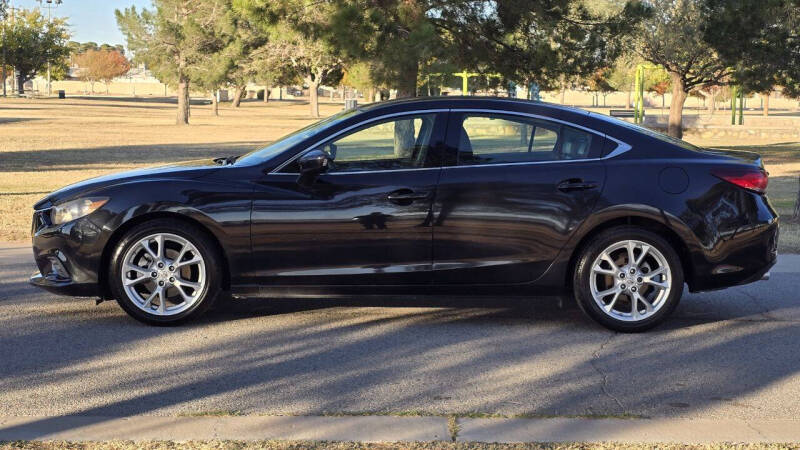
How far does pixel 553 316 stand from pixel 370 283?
151cm

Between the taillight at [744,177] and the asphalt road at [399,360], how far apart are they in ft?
3.30

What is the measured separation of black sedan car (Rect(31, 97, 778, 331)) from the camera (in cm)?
695

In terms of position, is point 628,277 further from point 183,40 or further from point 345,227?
point 183,40

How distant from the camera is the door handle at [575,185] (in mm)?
6984

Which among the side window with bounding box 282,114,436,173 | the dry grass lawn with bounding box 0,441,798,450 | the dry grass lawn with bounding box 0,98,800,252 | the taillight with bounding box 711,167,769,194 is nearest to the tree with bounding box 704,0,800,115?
the dry grass lawn with bounding box 0,98,800,252

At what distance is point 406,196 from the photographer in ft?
22.7

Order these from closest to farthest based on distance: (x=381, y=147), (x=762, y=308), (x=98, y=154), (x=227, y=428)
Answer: (x=227, y=428) < (x=381, y=147) < (x=762, y=308) < (x=98, y=154)

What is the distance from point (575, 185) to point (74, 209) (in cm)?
335

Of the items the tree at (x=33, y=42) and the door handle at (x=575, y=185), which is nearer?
the door handle at (x=575, y=185)

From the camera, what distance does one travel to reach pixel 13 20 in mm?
101875

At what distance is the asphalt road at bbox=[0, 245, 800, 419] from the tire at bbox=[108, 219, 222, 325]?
0.49 ft

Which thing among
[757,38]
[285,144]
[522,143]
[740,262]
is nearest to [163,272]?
[285,144]

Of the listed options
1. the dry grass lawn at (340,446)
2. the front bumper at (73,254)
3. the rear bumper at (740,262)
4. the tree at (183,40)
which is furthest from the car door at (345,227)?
the tree at (183,40)

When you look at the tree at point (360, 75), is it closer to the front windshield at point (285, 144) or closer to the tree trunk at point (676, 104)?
the tree trunk at point (676, 104)
